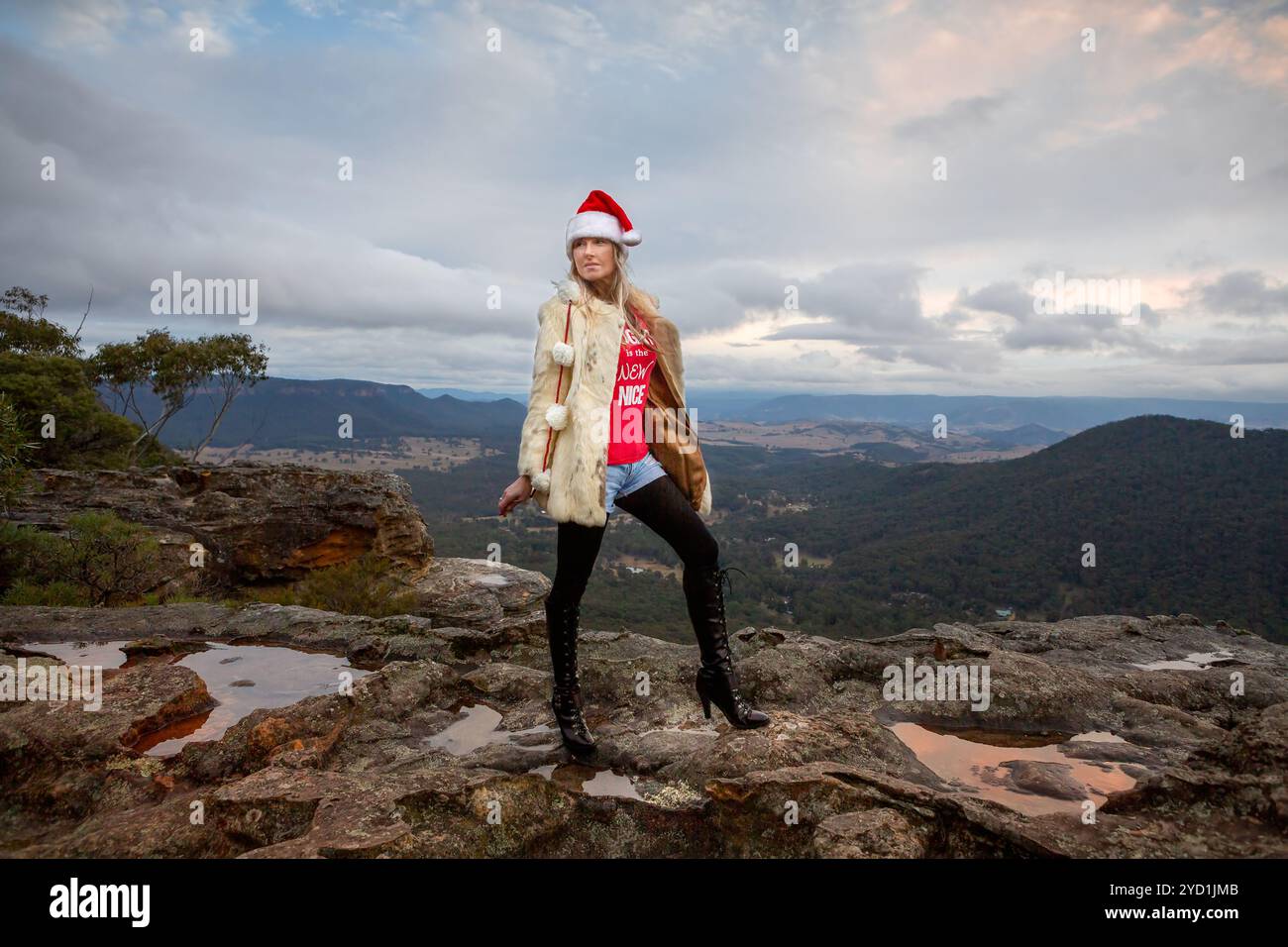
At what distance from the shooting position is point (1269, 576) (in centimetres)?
5028

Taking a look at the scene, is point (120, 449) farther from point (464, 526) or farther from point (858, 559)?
point (858, 559)

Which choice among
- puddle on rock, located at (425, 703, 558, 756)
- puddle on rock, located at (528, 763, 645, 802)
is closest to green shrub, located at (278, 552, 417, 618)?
puddle on rock, located at (425, 703, 558, 756)

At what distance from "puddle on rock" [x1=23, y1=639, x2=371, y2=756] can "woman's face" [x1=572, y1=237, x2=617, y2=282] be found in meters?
3.68

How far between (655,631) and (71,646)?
37309 mm

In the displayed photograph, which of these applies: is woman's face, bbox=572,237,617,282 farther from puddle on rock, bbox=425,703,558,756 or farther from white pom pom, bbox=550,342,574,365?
puddle on rock, bbox=425,703,558,756

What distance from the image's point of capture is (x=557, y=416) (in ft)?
10.7

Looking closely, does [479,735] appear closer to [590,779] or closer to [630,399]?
[590,779]

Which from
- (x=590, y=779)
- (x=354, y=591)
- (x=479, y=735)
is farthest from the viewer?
(x=354, y=591)

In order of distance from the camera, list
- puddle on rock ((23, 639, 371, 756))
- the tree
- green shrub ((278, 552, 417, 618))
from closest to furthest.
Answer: puddle on rock ((23, 639, 371, 756)), green shrub ((278, 552, 417, 618)), the tree

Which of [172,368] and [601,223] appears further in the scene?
[172,368]

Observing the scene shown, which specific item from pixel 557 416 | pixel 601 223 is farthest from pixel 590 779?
pixel 601 223

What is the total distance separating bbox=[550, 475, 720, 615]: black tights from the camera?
342cm

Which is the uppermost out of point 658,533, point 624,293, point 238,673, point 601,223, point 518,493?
point 601,223

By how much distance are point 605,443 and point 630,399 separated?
0.38m
